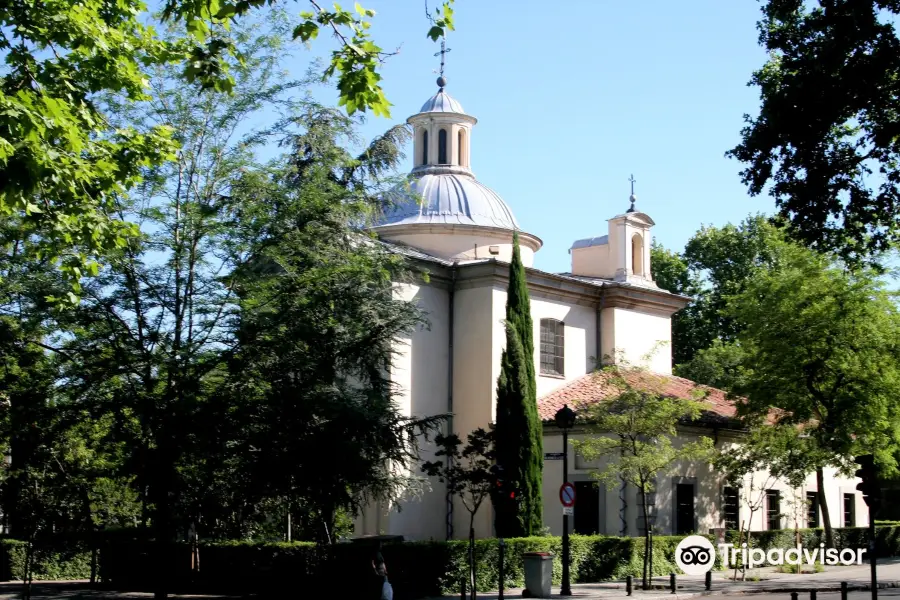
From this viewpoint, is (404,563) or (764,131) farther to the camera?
(404,563)

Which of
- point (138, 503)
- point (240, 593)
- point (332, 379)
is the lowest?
point (240, 593)

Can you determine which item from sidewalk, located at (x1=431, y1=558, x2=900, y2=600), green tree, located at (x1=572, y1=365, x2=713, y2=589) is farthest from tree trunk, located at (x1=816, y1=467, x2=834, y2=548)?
green tree, located at (x1=572, y1=365, x2=713, y2=589)

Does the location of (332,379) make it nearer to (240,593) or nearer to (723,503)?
(240,593)

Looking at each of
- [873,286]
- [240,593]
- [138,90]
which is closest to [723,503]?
[873,286]

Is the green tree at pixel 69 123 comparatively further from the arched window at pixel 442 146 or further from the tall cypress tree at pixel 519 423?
the arched window at pixel 442 146

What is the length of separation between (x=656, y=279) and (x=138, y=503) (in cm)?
3902

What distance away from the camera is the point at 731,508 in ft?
114

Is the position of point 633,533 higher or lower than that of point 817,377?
lower

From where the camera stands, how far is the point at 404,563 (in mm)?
A: 24484

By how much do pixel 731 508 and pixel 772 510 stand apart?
2.31 m

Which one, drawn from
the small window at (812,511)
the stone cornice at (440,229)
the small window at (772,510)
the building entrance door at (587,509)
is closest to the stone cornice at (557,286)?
the stone cornice at (440,229)

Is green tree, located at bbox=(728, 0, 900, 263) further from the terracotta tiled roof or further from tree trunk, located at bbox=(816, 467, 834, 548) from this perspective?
tree trunk, located at bbox=(816, 467, 834, 548)

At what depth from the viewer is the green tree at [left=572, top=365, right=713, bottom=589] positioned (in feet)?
86.9

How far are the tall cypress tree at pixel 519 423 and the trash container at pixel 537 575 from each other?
4677 millimetres
